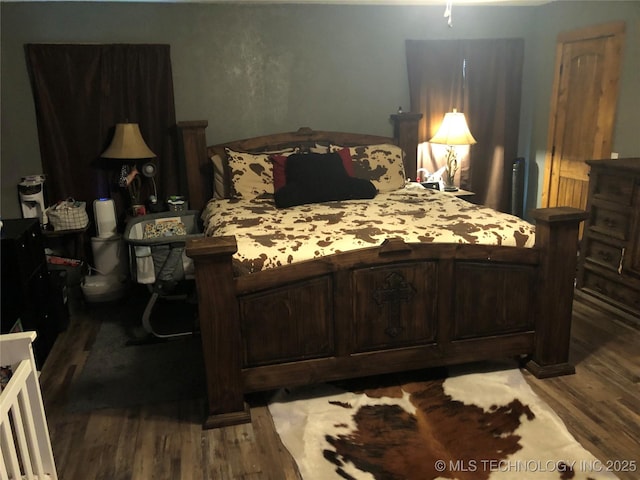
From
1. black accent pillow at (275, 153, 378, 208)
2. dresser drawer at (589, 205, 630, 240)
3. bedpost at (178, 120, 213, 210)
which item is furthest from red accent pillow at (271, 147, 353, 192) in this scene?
dresser drawer at (589, 205, 630, 240)

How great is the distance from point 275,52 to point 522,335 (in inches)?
112

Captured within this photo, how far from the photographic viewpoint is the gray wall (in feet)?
12.7

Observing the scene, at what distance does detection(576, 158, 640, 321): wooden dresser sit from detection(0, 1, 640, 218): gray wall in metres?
0.57

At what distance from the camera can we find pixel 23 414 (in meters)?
1.69

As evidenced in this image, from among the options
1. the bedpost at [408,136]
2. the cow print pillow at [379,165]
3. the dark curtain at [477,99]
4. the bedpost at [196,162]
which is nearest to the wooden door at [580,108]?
the dark curtain at [477,99]

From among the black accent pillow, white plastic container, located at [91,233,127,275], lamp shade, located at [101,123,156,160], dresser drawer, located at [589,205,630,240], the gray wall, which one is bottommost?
white plastic container, located at [91,233,127,275]

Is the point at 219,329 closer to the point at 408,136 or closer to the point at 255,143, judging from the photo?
the point at 255,143

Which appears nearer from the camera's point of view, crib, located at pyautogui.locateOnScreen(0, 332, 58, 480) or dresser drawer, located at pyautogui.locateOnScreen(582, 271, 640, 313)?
crib, located at pyautogui.locateOnScreen(0, 332, 58, 480)

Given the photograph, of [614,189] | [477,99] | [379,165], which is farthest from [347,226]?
[477,99]

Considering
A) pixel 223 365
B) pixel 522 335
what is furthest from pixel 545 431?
pixel 223 365

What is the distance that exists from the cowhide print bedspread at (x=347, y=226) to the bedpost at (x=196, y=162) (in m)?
0.70

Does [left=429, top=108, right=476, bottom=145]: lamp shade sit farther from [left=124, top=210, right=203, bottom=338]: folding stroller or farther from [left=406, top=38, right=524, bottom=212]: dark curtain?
[left=124, top=210, right=203, bottom=338]: folding stroller

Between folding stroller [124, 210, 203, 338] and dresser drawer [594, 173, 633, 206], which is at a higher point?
dresser drawer [594, 173, 633, 206]

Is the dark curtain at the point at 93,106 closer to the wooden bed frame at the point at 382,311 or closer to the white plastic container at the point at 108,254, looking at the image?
the white plastic container at the point at 108,254
